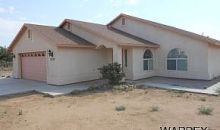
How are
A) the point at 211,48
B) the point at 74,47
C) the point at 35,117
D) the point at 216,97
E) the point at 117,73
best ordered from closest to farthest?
the point at 35,117, the point at 216,97, the point at 117,73, the point at 74,47, the point at 211,48

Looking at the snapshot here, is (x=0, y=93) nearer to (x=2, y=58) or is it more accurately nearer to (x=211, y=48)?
(x=211, y=48)

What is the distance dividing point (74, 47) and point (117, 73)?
12.2 feet

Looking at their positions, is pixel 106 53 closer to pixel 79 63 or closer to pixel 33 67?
pixel 79 63

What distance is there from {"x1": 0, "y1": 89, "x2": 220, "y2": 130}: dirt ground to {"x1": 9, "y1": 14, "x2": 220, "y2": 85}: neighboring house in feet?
14.0

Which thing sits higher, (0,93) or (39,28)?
(39,28)

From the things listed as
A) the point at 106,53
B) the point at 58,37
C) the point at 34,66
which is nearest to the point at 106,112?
the point at 58,37

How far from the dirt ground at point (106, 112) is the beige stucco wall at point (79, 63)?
360cm

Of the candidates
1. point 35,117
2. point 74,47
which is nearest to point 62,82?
point 74,47

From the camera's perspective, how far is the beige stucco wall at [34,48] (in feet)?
54.7

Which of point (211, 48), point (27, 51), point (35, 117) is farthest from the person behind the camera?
point (27, 51)

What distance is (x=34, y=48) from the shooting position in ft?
61.2

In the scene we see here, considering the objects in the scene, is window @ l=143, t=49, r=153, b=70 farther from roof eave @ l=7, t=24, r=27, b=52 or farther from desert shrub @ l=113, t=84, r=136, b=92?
roof eave @ l=7, t=24, r=27, b=52

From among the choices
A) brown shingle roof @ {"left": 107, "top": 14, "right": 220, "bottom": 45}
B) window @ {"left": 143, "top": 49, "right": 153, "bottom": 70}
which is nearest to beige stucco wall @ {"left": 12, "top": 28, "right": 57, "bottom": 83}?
window @ {"left": 143, "top": 49, "right": 153, "bottom": 70}

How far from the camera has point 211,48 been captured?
1839 cm
